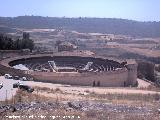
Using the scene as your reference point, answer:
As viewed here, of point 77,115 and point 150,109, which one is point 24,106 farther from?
point 150,109

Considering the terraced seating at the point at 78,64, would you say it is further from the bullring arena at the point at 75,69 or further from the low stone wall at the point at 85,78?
the low stone wall at the point at 85,78

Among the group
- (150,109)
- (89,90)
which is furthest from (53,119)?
(89,90)

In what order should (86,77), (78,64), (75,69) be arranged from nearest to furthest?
(86,77) → (75,69) → (78,64)

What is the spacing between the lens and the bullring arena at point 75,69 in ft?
132

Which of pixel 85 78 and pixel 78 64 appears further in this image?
pixel 78 64

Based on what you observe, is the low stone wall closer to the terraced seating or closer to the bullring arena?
the bullring arena

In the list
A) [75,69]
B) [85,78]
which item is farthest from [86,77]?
[75,69]

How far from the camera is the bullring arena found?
40125 millimetres

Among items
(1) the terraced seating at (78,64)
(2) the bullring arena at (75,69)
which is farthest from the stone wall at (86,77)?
(1) the terraced seating at (78,64)

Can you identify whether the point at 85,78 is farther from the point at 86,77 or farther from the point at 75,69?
the point at 75,69

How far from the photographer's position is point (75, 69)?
48.5 m

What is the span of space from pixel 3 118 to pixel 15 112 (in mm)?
1362

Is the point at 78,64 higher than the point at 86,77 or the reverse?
the reverse

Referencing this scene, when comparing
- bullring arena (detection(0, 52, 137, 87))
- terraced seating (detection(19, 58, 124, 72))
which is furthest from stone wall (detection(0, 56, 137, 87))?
terraced seating (detection(19, 58, 124, 72))
